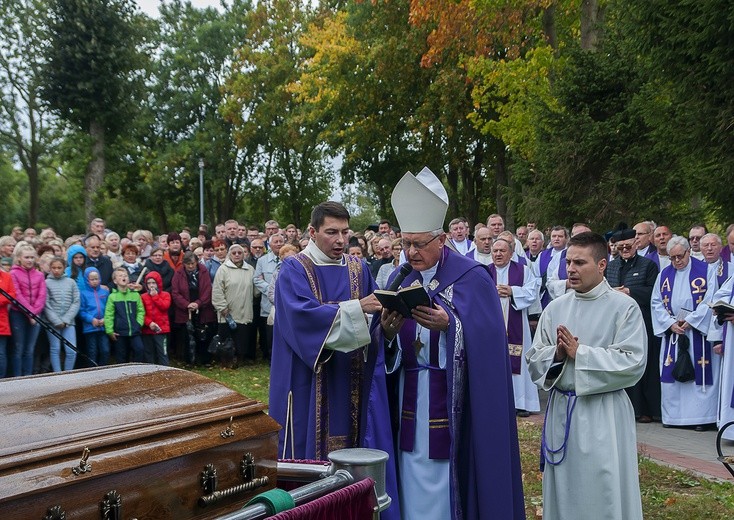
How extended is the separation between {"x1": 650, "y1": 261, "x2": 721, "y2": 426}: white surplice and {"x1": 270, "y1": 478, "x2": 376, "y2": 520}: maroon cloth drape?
24.3 feet

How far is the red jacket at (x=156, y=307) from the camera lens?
11766 millimetres

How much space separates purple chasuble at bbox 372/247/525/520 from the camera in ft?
13.5

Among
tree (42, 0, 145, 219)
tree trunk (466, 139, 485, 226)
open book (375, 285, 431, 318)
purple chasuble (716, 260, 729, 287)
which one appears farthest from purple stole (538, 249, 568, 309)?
tree trunk (466, 139, 485, 226)

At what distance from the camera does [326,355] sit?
4656mm

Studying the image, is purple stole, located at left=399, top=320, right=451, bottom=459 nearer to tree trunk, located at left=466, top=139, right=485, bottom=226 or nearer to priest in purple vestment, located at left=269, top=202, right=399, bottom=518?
priest in purple vestment, located at left=269, top=202, right=399, bottom=518

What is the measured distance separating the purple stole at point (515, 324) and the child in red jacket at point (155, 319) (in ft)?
16.2

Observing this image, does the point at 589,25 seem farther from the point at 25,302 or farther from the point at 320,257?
the point at 320,257

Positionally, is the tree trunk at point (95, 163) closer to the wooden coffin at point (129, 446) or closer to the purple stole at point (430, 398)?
the purple stole at point (430, 398)

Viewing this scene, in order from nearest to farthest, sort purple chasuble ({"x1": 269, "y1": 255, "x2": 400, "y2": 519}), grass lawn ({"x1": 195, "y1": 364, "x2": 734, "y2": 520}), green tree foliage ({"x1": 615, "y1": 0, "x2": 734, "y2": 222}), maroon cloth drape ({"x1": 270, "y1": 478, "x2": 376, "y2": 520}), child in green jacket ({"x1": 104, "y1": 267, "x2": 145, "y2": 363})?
maroon cloth drape ({"x1": 270, "y1": 478, "x2": 376, "y2": 520}), purple chasuble ({"x1": 269, "y1": 255, "x2": 400, "y2": 519}), grass lawn ({"x1": 195, "y1": 364, "x2": 734, "y2": 520}), child in green jacket ({"x1": 104, "y1": 267, "x2": 145, "y2": 363}), green tree foliage ({"x1": 615, "y1": 0, "x2": 734, "y2": 222})

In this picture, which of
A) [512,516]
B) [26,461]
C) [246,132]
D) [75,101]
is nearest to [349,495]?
[26,461]

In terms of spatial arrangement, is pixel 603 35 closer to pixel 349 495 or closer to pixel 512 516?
pixel 512 516

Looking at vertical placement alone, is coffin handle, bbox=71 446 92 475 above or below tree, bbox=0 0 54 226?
below

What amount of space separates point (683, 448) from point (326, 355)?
5233mm

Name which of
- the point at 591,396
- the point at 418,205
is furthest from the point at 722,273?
the point at 418,205
